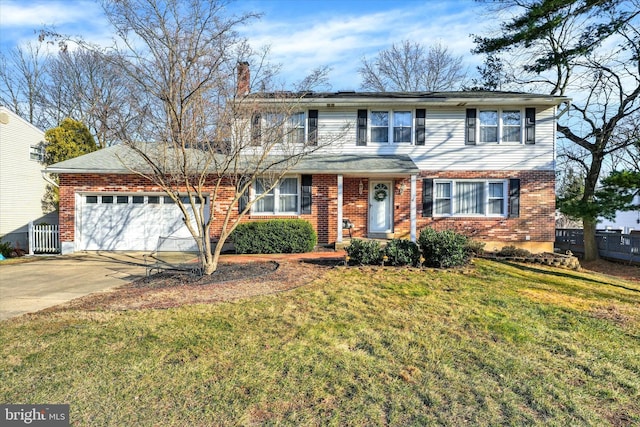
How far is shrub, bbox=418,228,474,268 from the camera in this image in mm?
8844

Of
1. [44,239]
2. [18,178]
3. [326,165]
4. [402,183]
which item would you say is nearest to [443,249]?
[402,183]

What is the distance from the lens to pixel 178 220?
13250mm

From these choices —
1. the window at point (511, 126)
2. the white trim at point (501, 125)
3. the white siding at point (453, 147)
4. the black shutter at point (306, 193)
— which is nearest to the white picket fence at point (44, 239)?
the black shutter at point (306, 193)

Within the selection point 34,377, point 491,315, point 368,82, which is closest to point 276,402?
point 34,377

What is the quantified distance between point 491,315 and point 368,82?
2562 centimetres

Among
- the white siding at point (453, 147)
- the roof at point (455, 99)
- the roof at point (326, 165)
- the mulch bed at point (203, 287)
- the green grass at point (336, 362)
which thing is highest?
the roof at point (455, 99)

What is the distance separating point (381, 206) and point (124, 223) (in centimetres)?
935

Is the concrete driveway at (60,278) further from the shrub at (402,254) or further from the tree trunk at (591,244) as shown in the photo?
the tree trunk at (591,244)

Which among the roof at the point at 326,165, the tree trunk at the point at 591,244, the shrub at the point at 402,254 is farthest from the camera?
the tree trunk at the point at 591,244

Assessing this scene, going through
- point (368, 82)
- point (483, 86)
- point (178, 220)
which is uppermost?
point (368, 82)

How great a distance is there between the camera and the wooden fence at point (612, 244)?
44.4ft

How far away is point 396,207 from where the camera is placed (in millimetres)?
13375

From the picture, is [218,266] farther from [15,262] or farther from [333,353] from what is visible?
[15,262]

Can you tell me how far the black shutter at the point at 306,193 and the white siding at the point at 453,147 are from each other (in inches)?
62.5
